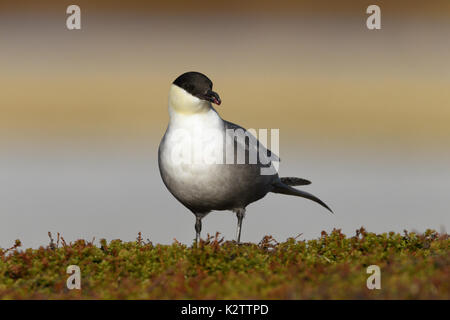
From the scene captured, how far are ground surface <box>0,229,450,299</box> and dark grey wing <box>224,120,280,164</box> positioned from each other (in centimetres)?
130

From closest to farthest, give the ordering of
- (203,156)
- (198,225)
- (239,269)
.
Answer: (239,269), (203,156), (198,225)

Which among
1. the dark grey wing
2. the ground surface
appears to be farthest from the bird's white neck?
the ground surface

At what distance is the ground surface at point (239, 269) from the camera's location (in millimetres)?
3965

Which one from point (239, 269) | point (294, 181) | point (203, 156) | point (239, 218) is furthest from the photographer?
point (294, 181)

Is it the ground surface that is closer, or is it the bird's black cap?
the ground surface

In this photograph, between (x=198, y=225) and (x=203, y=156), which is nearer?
(x=203, y=156)

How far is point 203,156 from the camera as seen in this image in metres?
6.36

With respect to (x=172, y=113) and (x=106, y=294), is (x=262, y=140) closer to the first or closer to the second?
(x=172, y=113)

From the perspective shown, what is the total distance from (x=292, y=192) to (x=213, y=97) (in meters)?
2.07

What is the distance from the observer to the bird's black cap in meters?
6.46

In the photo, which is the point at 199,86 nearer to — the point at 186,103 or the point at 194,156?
the point at 186,103

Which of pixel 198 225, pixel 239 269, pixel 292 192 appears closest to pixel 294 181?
pixel 292 192

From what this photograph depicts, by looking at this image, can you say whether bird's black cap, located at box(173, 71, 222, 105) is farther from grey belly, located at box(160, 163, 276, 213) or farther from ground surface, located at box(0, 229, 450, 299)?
ground surface, located at box(0, 229, 450, 299)
